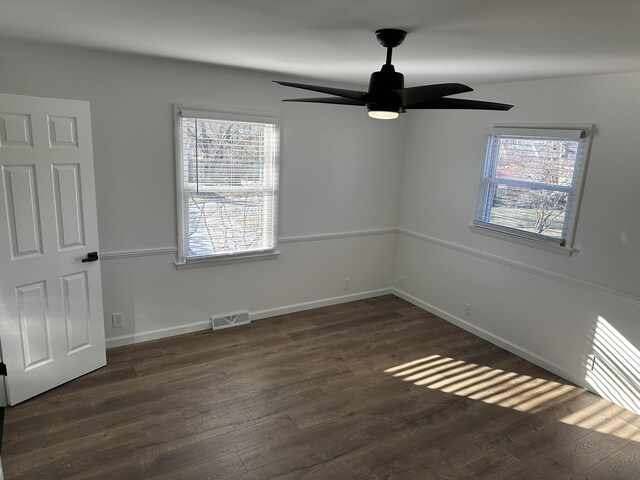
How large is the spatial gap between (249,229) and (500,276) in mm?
2509

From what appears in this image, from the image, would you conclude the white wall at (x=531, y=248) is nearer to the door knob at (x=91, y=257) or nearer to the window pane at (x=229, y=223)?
the window pane at (x=229, y=223)

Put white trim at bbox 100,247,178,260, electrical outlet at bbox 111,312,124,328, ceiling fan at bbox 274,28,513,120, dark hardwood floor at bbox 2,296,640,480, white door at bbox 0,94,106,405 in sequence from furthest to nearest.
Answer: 1. electrical outlet at bbox 111,312,124,328
2. white trim at bbox 100,247,178,260
3. white door at bbox 0,94,106,405
4. dark hardwood floor at bbox 2,296,640,480
5. ceiling fan at bbox 274,28,513,120

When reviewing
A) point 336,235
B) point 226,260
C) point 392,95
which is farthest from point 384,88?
point 336,235

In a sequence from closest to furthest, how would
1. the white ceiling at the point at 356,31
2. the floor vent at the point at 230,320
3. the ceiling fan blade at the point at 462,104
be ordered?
the white ceiling at the point at 356,31 < the ceiling fan blade at the point at 462,104 < the floor vent at the point at 230,320

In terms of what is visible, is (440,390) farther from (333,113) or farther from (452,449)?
(333,113)

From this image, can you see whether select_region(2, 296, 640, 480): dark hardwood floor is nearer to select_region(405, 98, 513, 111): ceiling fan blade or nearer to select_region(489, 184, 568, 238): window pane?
select_region(489, 184, 568, 238): window pane

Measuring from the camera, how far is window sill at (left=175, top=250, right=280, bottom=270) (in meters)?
3.97

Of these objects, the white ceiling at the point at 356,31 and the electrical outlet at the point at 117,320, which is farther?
the electrical outlet at the point at 117,320

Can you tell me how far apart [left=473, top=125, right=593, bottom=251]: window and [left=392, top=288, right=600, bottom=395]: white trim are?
1052 millimetres

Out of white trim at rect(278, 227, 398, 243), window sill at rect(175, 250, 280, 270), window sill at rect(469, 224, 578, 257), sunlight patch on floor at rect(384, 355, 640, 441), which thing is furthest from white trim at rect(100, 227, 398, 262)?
sunlight patch on floor at rect(384, 355, 640, 441)

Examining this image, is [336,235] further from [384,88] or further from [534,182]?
[384,88]

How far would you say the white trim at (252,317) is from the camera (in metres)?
3.84

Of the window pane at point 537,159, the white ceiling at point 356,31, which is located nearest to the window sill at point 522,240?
the window pane at point 537,159

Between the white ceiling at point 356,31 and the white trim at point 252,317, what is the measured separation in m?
2.41
